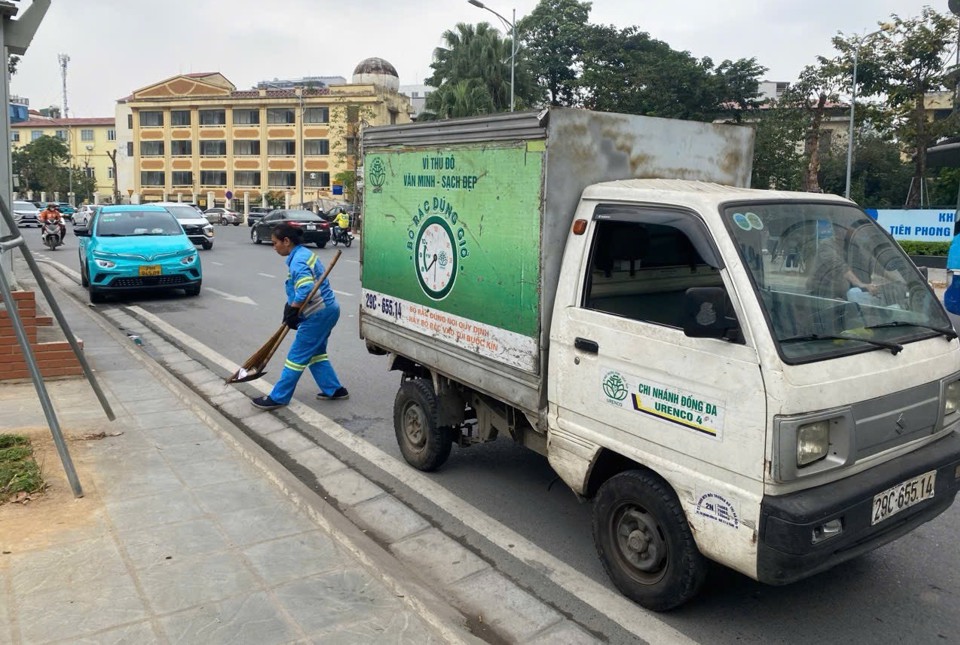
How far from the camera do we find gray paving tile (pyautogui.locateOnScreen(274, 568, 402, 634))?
342 centimetres

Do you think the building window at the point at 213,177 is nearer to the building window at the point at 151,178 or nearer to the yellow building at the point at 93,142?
the building window at the point at 151,178

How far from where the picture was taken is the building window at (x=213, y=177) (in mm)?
71562

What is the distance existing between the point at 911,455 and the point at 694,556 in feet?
3.59

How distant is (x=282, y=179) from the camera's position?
69.3 m

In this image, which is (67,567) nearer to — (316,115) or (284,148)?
(316,115)

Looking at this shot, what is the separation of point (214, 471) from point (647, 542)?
289 centimetres

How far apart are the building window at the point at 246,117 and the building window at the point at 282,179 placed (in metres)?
4.63

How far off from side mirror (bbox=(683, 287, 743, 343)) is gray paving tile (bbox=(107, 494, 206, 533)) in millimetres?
2918

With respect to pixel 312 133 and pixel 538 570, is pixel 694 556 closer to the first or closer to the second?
pixel 538 570

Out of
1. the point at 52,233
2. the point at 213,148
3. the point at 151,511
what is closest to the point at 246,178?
the point at 213,148

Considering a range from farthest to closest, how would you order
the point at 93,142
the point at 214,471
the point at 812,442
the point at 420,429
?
the point at 93,142
the point at 420,429
the point at 214,471
the point at 812,442

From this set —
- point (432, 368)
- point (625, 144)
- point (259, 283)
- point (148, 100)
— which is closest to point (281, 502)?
point (432, 368)

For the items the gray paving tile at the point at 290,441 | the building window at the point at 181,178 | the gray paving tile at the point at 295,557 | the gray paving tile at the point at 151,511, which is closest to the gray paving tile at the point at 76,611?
the gray paving tile at the point at 295,557

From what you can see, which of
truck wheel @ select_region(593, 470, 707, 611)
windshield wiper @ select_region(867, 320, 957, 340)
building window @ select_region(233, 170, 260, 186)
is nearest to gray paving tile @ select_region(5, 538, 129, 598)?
truck wheel @ select_region(593, 470, 707, 611)
